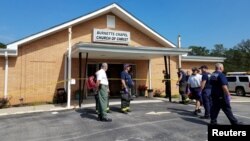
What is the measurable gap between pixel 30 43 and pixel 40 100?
324cm

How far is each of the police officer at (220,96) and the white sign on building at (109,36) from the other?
31.4 ft

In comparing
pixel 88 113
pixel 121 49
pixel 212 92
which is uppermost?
pixel 121 49

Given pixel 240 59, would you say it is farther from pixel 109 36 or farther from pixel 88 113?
pixel 88 113

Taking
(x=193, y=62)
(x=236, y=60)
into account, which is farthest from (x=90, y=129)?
(x=236, y=60)

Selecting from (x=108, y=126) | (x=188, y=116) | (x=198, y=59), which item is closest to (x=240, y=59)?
(x=198, y=59)

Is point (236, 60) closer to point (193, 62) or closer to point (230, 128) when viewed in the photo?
point (193, 62)

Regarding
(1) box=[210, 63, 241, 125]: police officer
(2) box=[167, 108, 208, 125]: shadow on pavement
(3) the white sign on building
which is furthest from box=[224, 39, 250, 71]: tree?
(1) box=[210, 63, 241, 125]: police officer

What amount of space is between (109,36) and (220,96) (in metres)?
9.99

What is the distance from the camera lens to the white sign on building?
16562 mm

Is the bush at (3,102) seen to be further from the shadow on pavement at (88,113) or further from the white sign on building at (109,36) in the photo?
the white sign on building at (109,36)

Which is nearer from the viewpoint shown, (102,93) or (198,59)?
(102,93)

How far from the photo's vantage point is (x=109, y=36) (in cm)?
1673

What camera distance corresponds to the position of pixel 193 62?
20453mm

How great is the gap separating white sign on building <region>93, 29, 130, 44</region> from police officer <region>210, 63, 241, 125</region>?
9580 mm
